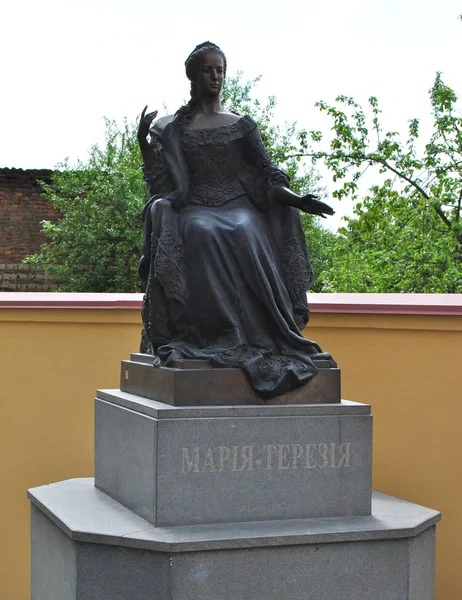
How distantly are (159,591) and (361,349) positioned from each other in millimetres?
2570

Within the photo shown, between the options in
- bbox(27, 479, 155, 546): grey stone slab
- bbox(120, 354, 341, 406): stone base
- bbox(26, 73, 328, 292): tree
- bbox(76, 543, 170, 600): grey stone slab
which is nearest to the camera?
bbox(76, 543, 170, 600): grey stone slab

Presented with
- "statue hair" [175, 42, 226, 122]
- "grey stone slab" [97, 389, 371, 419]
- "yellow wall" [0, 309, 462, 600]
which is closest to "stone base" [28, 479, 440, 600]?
"grey stone slab" [97, 389, 371, 419]

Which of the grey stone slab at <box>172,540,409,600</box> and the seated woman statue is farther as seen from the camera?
the seated woman statue

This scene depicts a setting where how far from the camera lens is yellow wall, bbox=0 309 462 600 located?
20.1ft

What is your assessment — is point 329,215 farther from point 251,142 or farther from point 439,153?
point 439,153

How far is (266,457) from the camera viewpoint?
468cm

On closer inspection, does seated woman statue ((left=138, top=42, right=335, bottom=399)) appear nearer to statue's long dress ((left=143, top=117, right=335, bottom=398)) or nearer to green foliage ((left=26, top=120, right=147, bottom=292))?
statue's long dress ((left=143, top=117, right=335, bottom=398))

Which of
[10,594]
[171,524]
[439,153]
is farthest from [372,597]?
[439,153]

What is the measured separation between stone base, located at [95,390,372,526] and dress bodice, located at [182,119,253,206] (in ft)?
3.72

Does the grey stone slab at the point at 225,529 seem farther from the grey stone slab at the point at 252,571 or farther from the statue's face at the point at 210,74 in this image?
the statue's face at the point at 210,74

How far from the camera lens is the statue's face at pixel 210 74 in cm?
526

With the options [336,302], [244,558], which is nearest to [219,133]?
[336,302]

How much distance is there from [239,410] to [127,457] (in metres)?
0.67

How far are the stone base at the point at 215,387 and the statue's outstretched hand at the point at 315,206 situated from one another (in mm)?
745
